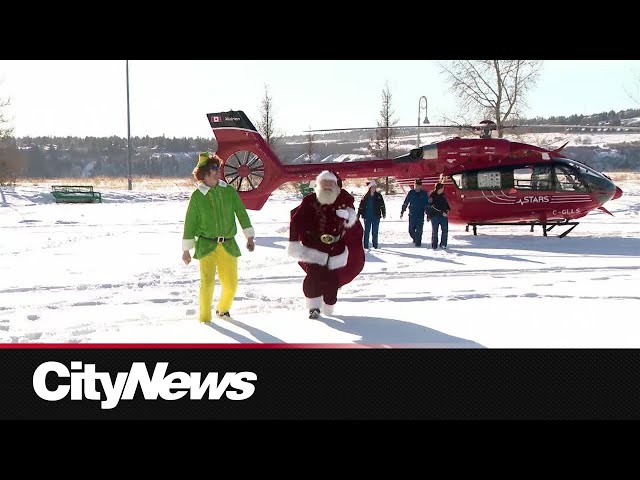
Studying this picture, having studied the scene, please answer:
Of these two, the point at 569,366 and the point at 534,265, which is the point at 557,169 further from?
the point at 569,366

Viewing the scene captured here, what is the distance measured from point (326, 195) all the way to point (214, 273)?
Answer: 1.18 m

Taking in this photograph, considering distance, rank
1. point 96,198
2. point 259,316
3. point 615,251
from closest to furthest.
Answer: point 259,316, point 615,251, point 96,198

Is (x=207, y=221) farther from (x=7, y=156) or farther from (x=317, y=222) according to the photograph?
(x=7, y=156)

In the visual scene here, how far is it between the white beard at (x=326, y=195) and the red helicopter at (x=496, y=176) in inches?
294

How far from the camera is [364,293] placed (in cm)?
697

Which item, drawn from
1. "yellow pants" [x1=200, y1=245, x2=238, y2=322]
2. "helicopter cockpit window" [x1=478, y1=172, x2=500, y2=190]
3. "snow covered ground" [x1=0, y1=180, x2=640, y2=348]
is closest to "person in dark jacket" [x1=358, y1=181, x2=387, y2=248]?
"snow covered ground" [x1=0, y1=180, x2=640, y2=348]

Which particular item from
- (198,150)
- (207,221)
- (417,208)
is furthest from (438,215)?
(198,150)

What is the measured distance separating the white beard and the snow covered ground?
1.06 metres

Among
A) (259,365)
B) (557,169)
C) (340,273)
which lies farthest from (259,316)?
(557,169)

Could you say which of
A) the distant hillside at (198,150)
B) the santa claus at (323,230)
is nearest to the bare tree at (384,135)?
the distant hillside at (198,150)

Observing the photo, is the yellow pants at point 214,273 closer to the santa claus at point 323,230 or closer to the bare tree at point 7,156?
the santa claus at point 323,230

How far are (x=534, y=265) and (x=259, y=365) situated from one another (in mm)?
6330

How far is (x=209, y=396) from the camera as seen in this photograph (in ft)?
11.6

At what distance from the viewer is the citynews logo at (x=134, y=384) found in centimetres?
350
